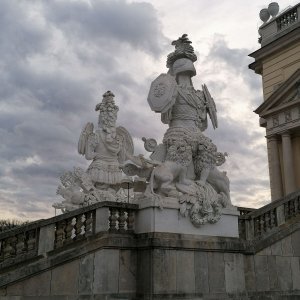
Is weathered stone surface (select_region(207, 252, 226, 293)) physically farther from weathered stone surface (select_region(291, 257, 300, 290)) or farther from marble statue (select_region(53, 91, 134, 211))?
marble statue (select_region(53, 91, 134, 211))

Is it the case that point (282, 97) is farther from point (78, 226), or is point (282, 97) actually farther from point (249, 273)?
point (78, 226)

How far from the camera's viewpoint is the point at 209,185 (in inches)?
352

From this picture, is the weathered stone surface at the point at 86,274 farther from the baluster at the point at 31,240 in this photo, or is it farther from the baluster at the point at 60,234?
the baluster at the point at 31,240

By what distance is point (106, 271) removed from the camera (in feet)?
24.4

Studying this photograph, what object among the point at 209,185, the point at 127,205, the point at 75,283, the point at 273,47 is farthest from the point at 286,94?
the point at 75,283

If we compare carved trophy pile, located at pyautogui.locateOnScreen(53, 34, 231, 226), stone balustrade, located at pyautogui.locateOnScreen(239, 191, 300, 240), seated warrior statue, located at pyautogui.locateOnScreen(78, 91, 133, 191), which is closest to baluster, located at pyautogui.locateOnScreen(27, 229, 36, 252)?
carved trophy pile, located at pyautogui.locateOnScreen(53, 34, 231, 226)

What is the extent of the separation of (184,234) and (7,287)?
10.7 ft

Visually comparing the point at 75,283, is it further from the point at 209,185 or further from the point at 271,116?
the point at 271,116

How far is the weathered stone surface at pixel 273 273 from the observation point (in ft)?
30.7

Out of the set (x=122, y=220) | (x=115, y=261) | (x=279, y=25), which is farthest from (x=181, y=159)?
(x=279, y=25)

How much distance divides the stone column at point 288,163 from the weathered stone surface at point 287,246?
11.9 metres

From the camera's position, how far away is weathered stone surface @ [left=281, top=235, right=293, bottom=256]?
9.90 m

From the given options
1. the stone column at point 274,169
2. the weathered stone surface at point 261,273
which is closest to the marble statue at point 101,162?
the weathered stone surface at point 261,273

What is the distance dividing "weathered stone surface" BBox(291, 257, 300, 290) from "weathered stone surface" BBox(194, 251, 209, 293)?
9.28 feet
